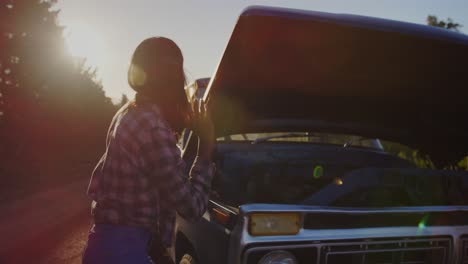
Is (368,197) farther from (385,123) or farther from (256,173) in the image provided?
(385,123)

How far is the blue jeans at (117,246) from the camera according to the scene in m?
1.79

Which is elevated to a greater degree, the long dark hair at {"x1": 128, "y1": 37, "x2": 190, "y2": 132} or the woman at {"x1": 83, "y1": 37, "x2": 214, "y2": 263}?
the long dark hair at {"x1": 128, "y1": 37, "x2": 190, "y2": 132}

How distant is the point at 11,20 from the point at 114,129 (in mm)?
25525

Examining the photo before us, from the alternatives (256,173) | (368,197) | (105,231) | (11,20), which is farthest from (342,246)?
(11,20)

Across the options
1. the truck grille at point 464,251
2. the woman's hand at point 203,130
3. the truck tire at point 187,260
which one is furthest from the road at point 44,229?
the truck grille at point 464,251

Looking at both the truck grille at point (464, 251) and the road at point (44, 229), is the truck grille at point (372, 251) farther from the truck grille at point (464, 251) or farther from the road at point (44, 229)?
the road at point (44, 229)

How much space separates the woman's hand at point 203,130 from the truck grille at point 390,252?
785 millimetres

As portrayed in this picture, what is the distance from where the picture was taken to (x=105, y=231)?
1812mm

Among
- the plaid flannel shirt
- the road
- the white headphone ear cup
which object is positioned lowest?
the road

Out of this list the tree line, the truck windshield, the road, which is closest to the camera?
the truck windshield

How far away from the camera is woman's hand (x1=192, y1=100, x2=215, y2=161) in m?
2.02

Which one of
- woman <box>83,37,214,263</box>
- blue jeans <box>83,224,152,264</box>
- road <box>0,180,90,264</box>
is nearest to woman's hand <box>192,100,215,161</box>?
woman <box>83,37,214,263</box>

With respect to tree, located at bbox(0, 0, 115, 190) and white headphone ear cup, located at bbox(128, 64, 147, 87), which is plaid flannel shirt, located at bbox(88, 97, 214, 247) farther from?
tree, located at bbox(0, 0, 115, 190)

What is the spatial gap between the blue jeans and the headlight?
629mm
